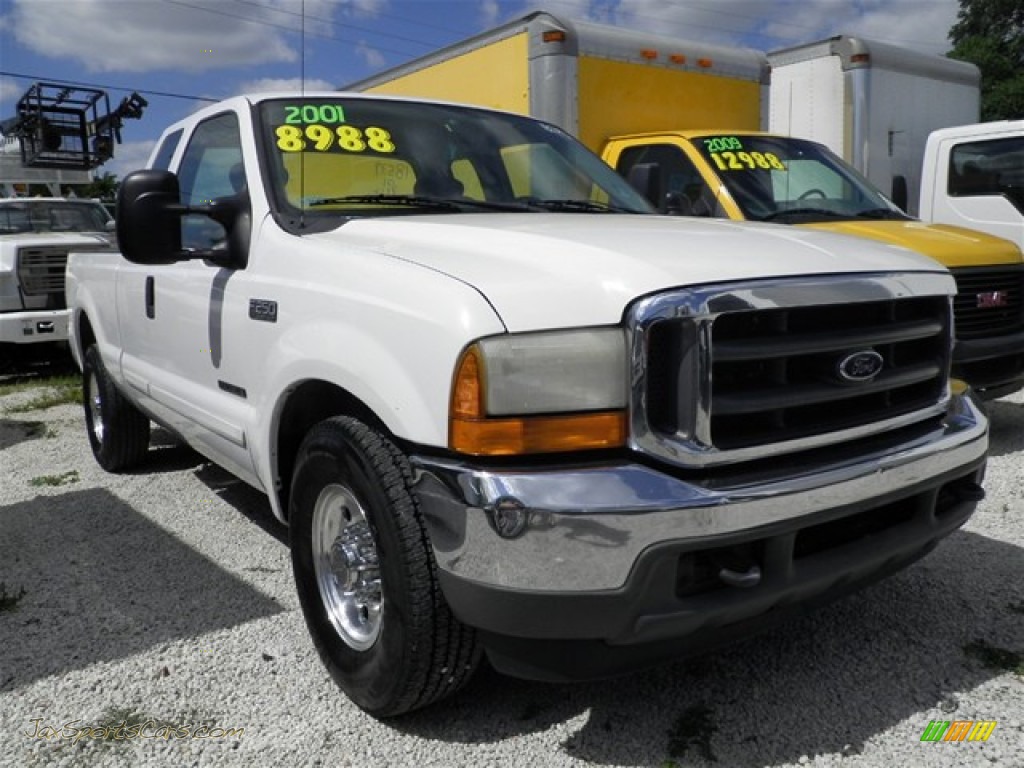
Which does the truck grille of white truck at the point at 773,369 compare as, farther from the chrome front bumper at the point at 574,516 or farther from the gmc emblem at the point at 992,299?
the gmc emblem at the point at 992,299

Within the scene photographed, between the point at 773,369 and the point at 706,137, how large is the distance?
4.47m

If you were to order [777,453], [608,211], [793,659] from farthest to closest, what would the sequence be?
[608,211] → [793,659] → [777,453]

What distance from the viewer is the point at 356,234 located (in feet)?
9.41

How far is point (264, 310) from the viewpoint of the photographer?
9.81 ft

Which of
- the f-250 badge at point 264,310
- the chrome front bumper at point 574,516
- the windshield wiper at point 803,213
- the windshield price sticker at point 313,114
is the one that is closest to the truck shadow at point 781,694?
the chrome front bumper at point 574,516

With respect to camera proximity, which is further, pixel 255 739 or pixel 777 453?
pixel 255 739

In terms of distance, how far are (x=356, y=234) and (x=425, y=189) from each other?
0.61m

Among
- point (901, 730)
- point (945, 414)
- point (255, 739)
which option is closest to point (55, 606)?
point (255, 739)

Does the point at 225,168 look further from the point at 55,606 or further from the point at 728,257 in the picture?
the point at 728,257

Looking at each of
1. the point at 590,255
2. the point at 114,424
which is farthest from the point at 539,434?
the point at 114,424

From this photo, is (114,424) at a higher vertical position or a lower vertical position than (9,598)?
higher

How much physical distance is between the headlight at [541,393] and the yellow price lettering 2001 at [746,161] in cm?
441

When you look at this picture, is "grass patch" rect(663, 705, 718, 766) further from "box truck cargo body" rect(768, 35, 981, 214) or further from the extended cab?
the extended cab

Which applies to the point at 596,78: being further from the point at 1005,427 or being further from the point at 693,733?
the point at 693,733
